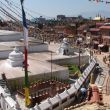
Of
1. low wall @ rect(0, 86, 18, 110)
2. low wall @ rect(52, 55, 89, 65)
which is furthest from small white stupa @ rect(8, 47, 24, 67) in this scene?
low wall @ rect(0, 86, 18, 110)

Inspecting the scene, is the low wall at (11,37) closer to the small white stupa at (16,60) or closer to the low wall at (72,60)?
the low wall at (72,60)

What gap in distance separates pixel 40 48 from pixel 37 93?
43.0 ft

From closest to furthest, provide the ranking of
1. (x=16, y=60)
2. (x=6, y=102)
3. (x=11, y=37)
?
(x=6, y=102) < (x=16, y=60) < (x=11, y=37)

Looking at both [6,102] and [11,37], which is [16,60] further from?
[11,37]

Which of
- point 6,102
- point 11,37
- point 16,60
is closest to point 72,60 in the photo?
point 16,60

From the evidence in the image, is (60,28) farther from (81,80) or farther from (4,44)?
(81,80)

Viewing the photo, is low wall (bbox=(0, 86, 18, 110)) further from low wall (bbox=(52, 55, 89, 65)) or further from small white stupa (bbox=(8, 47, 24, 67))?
low wall (bbox=(52, 55, 89, 65))

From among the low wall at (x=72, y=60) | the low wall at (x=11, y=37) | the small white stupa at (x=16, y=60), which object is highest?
the low wall at (x=11, y=37)

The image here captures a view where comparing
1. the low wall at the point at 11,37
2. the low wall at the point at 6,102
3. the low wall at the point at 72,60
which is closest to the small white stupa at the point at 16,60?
the low wall at the point at 72,60

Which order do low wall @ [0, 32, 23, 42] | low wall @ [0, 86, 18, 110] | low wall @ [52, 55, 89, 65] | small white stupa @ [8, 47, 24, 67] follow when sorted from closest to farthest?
1. low wall @ [0, 86, 18, 110]
2. small white stupa @ [8, 47, 24, 67]
3. low wall @ [52, 55, 89, 65]
4. low wall @ [0, 32, 23, 42]

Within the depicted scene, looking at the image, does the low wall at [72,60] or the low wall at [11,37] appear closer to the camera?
the low wall at [72,60]

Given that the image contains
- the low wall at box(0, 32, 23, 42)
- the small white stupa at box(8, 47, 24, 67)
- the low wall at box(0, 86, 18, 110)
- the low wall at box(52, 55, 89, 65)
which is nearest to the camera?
the low wall at box(0, 86, 18, 110)

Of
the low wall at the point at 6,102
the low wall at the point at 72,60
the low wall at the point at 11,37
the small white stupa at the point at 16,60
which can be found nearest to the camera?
the low wall at the point at 6,102

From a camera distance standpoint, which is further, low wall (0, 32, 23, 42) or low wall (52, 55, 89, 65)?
low wall (0, 32, 23, 42)
